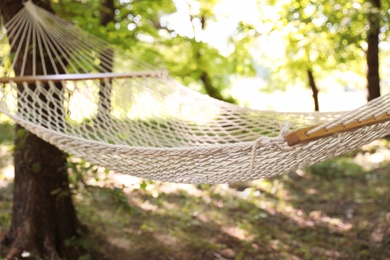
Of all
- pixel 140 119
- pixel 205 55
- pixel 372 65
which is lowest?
pixel 140 119

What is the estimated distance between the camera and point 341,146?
1564mm

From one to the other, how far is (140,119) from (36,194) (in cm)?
62

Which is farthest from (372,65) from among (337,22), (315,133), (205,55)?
(315,133)

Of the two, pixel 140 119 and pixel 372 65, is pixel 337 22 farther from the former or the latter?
pixel 372 65

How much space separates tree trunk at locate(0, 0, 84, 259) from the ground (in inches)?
3.2

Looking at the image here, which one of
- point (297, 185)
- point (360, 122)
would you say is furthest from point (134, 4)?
point (360, 122)

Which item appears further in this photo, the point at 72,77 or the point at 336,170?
the point at 336,170

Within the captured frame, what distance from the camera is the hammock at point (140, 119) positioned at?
146 centimetres

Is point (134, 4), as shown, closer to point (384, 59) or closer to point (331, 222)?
point (331, 222)

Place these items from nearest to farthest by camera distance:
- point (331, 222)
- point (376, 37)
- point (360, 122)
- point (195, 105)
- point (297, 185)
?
point (360, 122)
point (195, 105)
point (331, 222)
point (297, 185)
point (376, 37)

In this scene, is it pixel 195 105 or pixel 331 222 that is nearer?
pixel 195 105

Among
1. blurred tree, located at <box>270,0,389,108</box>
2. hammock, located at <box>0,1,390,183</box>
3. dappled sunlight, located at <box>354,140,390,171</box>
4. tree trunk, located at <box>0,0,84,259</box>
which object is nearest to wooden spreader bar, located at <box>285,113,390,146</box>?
hammock, located at <box>0,1,390,183</box>

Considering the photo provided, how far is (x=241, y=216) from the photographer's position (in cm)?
356

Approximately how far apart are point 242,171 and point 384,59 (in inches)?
294
